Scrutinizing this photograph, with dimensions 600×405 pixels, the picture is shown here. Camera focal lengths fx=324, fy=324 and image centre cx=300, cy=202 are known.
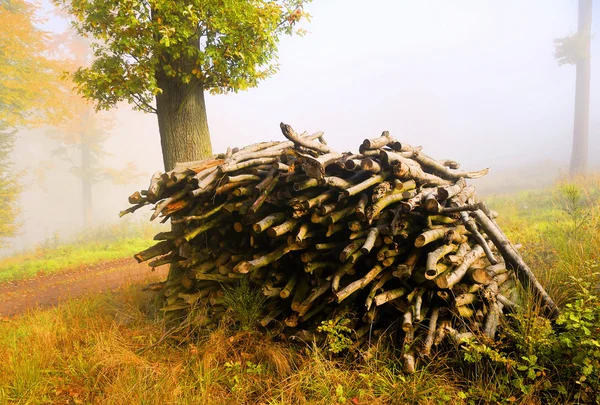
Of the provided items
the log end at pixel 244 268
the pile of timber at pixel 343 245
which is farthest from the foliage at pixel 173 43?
the log end at pixel 244 268

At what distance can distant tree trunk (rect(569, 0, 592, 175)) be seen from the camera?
17328mm

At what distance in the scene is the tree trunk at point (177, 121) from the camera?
5.77 m

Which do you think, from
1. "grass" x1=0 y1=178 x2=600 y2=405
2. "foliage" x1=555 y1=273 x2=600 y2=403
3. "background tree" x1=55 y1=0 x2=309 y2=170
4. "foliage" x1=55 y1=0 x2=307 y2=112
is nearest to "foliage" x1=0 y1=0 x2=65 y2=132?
"background tree" x1=55 y1=0 x2=309 y2=170

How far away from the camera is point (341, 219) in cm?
356

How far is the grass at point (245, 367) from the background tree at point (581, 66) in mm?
17333

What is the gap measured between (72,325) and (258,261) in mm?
2921

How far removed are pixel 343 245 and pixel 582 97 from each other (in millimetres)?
22467

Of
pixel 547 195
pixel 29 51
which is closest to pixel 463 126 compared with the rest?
pixel 547 195

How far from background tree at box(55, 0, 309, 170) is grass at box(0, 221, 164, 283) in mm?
7141

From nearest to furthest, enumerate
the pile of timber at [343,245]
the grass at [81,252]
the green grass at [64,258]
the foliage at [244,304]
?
the pile of timber at [343,245] < the foliage at [244,304] < the green grass at [64,258] < the grass at [81,252]

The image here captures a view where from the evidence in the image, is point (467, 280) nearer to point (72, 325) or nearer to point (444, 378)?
point (444, 378)

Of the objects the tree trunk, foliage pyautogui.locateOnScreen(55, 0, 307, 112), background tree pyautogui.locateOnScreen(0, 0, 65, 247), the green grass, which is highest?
background tree pyautogui.locateOnScreen(0, 0, 65, 247)

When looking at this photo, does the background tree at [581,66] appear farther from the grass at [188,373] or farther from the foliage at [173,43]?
the grass at [188,373]

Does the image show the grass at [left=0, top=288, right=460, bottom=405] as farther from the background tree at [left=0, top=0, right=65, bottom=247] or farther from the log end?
the background tree at [left=0, top=0, right=65, bottom=247]
